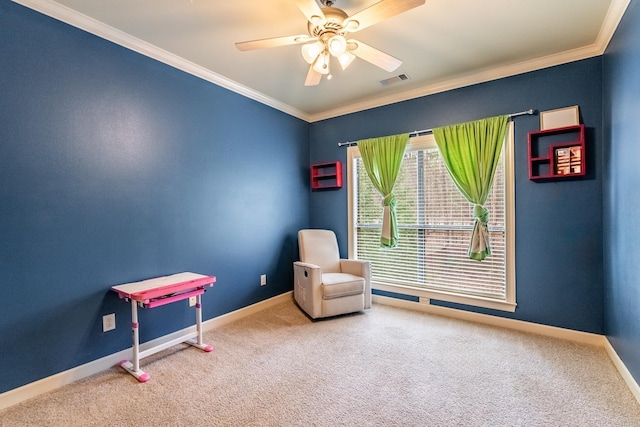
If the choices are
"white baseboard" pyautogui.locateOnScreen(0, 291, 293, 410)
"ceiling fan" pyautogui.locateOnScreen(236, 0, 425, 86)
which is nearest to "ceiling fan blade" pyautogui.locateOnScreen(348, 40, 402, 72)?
"ceiling fan" pyautogui.locateOnScreen(236, 0, 425, 86)

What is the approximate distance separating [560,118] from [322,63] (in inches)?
89.1

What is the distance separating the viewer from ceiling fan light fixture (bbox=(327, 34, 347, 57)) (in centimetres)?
189

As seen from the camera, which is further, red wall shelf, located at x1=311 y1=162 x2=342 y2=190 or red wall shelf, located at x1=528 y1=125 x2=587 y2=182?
red wall shelf, located at x1=311 y1=162 x2=342 y2=190

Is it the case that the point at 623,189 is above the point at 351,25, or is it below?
below

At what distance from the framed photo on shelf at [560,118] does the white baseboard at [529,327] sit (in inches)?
73.8

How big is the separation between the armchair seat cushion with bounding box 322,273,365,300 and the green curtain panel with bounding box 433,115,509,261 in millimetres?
1238

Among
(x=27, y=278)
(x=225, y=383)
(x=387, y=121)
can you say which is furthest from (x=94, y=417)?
(x=387, y=121)

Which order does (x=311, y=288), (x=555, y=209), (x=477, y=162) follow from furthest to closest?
(x=311, y=288) → (x=477, y=162) → (x=555, y=209)

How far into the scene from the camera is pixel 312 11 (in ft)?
5.56

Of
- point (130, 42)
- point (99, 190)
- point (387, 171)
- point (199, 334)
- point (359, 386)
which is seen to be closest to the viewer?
point (359, 386)

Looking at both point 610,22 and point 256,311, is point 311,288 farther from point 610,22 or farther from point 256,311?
point 610,22

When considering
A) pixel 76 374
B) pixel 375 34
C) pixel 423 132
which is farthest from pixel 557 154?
pixel 76 374

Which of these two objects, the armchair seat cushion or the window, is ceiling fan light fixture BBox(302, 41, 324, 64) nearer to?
the window

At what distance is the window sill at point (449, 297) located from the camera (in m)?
3.03
